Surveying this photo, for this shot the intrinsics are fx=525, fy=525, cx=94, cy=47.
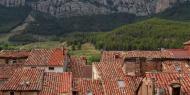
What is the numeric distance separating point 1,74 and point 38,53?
10.2 meters

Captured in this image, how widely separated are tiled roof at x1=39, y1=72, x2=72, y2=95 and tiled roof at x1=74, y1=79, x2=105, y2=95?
1.20 m

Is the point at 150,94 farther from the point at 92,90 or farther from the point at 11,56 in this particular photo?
the point at 11,56

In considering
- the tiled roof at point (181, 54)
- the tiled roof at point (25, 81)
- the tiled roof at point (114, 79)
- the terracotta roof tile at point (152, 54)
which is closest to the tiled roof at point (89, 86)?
the tiled roof at point (114, 79)

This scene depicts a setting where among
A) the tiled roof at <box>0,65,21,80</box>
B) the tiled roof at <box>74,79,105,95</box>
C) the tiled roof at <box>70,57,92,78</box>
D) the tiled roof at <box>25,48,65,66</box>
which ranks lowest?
the tiled roof at <box>70,57,92,78</box>

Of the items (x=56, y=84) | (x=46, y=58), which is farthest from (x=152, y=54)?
(x=46, y=58)

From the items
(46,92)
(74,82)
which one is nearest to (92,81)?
(74,82)

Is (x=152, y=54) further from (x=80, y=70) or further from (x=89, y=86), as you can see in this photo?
(x=80, y=70)

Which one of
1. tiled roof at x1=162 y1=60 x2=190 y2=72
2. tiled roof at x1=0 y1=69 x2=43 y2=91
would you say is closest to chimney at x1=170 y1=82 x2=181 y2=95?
tiled roof at x1=162 y1=60 x2=190 y2=72

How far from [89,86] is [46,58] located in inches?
1091

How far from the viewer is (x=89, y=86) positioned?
67.6 m

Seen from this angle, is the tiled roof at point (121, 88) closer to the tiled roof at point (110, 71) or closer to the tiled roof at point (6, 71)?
the tiled roof at point (110, 71)

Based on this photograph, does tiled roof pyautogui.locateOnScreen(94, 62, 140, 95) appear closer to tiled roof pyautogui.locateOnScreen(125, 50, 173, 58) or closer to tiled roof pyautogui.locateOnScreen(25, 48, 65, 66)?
tiled roof pyautogui.locateOnScreen(125, 50, 173, 58)

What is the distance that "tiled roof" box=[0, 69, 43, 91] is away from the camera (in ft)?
215

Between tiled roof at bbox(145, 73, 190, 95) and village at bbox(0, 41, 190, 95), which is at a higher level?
tiled roof at bbox(145, 73, 190, 95)
